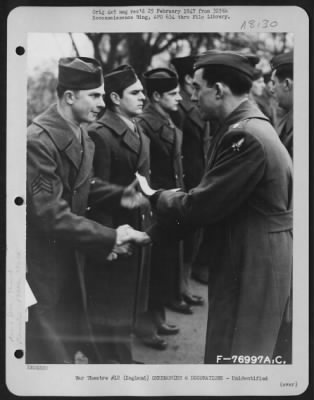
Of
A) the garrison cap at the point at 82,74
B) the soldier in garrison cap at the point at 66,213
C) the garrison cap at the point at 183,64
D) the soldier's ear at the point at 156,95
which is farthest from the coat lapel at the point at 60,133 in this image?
the garrison cap at the point at 183,64

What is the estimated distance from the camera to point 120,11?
2.70 metres

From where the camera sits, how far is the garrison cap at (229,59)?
8.83 feet

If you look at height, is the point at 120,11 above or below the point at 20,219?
above

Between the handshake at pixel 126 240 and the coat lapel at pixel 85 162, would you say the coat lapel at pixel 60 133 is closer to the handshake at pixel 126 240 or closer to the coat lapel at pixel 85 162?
the coat lapel at pixel 85 162

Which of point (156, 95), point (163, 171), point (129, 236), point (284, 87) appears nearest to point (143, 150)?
point (163, 171)

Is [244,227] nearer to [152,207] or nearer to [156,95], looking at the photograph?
[152,207]

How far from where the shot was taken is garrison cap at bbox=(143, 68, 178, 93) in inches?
106

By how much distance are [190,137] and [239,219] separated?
0.35m

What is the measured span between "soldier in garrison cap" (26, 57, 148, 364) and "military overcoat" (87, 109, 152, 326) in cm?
3

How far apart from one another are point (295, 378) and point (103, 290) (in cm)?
77

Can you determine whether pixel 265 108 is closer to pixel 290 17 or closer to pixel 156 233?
pixel 290 17

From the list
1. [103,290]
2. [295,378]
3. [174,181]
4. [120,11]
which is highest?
[120,11]

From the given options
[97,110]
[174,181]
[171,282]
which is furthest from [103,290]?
[97,110]

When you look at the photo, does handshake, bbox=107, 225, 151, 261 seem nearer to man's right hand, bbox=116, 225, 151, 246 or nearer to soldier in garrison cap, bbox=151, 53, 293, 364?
man's right hand, bbox=116, 225, 151, 246
